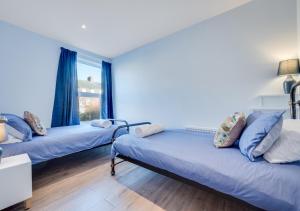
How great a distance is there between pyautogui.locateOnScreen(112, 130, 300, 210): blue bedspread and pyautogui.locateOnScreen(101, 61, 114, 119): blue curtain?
2.59 m

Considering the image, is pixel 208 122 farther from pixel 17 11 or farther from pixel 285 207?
pixel 17 11

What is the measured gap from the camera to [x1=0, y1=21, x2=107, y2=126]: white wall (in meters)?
2.50

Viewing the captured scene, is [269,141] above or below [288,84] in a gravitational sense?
below

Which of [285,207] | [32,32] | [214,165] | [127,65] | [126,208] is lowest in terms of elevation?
[126,208]

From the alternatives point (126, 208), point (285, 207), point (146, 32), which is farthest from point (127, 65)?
point (285, 207)

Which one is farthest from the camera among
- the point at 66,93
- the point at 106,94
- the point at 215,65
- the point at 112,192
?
the point at 106,94

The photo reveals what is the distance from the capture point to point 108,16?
237 cm

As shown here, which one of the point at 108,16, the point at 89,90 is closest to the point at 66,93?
the point at 89,90

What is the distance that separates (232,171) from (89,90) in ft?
12.1

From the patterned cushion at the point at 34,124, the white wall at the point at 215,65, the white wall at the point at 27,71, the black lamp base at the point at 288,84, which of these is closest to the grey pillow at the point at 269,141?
the black lamp base at the point at 288,84

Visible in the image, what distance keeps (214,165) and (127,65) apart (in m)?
3.30

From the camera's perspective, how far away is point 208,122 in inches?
99.3

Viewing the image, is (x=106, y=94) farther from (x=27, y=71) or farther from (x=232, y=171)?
(x=232, y=171)

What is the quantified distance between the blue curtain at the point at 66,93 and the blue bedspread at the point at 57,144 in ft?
3.43
